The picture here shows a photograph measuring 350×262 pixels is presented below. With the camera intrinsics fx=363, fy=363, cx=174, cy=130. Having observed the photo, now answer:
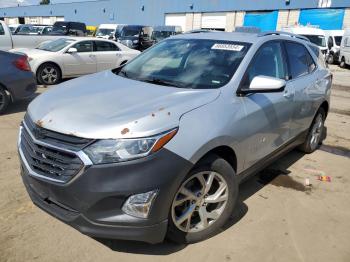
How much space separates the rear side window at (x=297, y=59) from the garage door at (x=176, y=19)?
40.3m

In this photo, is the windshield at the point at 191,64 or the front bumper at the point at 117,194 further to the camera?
the windshield at the point at 191,64

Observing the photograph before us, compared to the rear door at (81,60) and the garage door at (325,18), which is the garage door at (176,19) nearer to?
the garage door at (325,18)

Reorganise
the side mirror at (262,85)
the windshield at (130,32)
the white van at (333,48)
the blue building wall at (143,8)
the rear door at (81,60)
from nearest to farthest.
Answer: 1. the side mirror at (262,85)
2. the rear door at (81,60)
3. the windshield at (130,32)
4. the white van at (333,48)
5. the blue building wall at (143,8)

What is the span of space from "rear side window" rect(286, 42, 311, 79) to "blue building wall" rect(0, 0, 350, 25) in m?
30.0

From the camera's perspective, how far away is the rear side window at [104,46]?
38.9ft

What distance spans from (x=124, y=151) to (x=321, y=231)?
86.1 inches

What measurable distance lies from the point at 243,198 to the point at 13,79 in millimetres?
5265

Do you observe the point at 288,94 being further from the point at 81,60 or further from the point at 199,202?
the point at 81,60

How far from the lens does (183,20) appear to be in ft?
144

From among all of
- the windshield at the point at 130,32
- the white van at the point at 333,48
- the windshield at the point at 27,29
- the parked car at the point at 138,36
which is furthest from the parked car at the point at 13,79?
the white van at the point at 333,48

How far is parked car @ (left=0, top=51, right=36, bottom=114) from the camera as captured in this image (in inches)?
277

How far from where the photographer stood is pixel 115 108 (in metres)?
2.89

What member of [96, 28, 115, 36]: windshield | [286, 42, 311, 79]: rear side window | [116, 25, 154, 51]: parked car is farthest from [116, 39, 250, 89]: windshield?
[96, 28, 115, 36]: windshield

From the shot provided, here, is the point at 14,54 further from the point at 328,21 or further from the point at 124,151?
the point at 328,21
